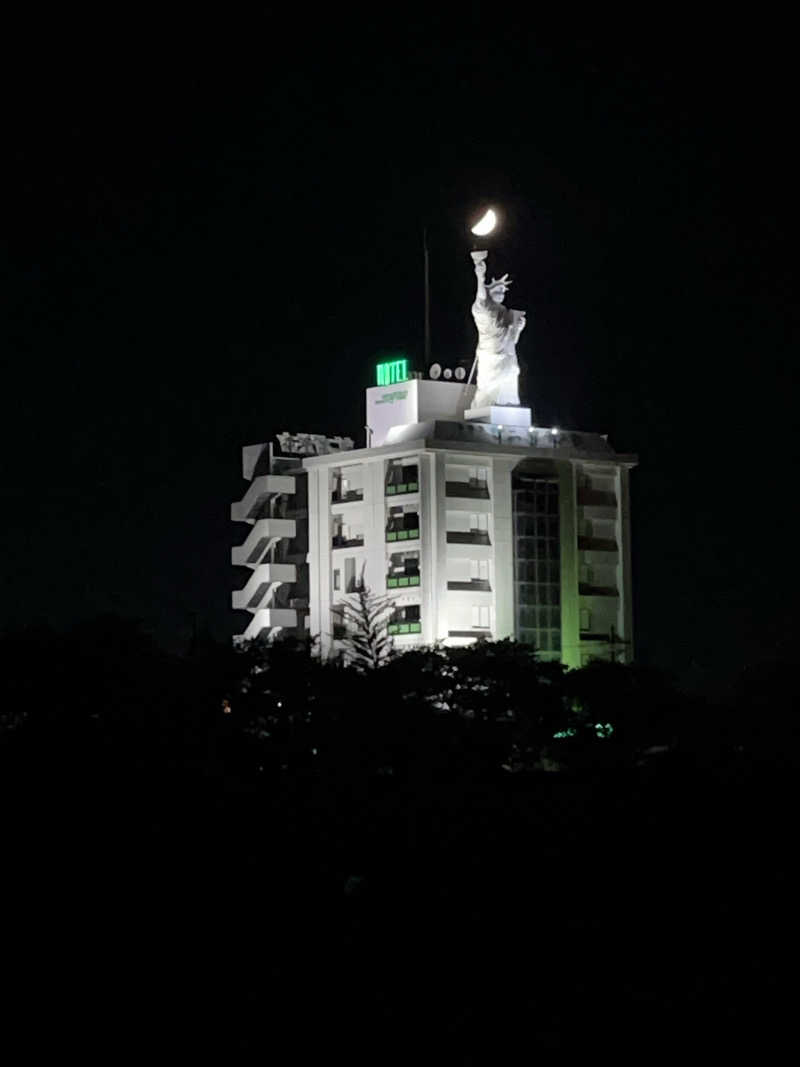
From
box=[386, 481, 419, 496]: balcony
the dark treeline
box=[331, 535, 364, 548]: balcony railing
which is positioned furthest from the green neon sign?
the dark treeline

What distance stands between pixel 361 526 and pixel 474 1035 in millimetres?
30455

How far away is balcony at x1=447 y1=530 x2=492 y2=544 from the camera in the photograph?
66875 mm

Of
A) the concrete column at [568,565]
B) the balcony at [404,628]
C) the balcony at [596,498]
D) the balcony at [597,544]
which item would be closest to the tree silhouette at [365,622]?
the balcony at [404,628]

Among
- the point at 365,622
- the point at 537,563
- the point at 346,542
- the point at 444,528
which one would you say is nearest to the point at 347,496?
the point at 346,542

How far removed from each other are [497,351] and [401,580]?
285 inches

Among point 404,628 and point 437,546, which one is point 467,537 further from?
point 404,628

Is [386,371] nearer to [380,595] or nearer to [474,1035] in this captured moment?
[380,595]

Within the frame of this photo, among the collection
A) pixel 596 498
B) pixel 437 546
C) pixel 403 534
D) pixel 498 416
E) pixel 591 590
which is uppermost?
pixel 498 416

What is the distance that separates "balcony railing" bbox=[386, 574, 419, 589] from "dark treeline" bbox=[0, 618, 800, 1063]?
9.74 metres

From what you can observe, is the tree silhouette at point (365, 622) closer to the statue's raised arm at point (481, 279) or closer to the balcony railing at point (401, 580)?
the balcony railing at point (401, 580)

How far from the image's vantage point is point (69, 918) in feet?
137

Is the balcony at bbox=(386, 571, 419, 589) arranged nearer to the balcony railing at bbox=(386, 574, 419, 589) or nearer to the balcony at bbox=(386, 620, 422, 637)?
the balcony railing at bbox=(386, 574, 419, 589)

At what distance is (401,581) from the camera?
66562 millimetres

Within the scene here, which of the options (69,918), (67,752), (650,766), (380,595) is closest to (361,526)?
(380,595)
